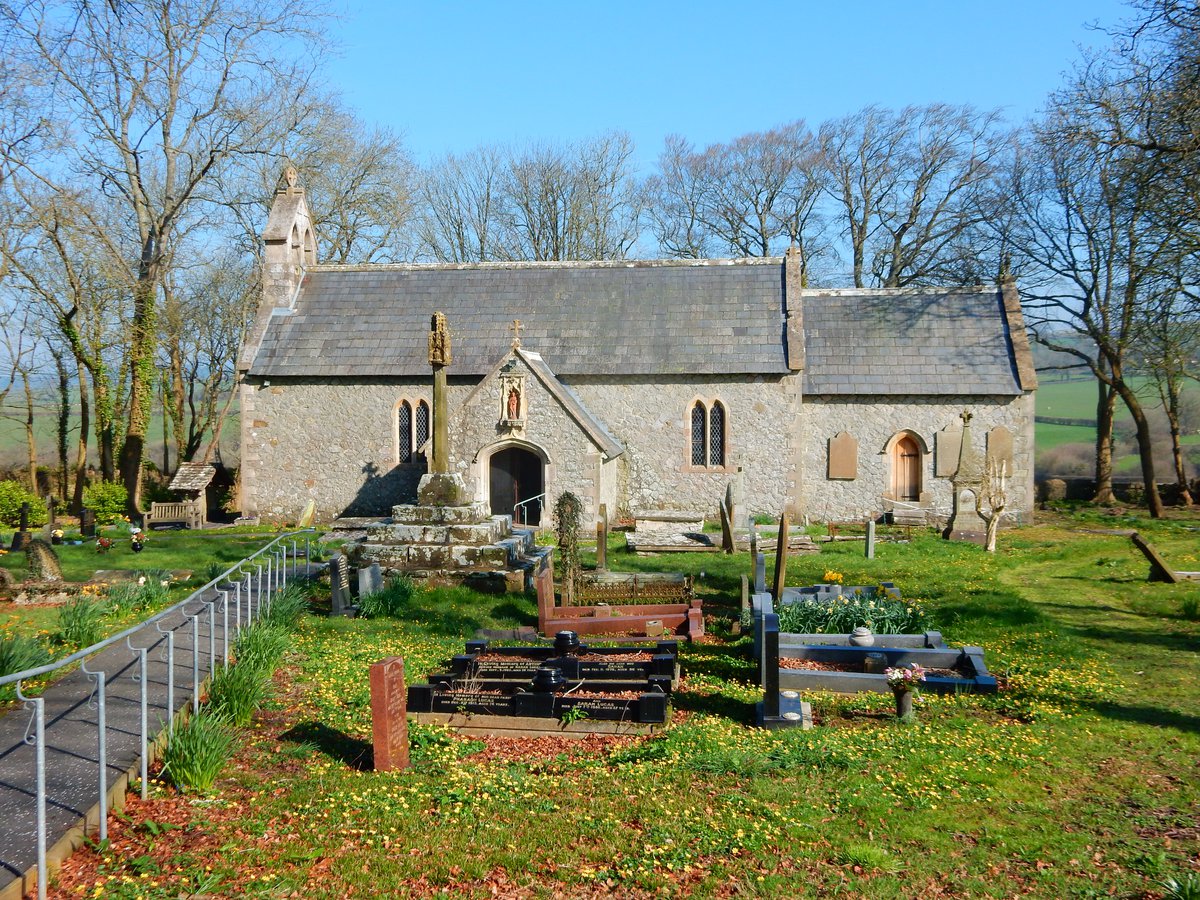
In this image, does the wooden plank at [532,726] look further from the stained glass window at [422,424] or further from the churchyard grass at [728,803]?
the stained glass window at [422,424]

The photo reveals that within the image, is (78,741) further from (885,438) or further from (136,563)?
(885,438)

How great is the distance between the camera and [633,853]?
6.08m

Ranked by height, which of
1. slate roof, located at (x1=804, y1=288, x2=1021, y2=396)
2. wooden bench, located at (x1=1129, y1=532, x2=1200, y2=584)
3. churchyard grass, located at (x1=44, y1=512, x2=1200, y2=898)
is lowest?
churchyard grass, located at (x1=44, y1=512, x2=1200, y2=898)

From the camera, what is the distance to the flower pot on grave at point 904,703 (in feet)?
28.7

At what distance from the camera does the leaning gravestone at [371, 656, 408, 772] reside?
23.9 feet

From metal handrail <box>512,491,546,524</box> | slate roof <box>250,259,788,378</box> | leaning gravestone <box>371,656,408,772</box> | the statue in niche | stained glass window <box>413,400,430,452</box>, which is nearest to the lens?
leaning gravestone <box>371,656,408,772</box>

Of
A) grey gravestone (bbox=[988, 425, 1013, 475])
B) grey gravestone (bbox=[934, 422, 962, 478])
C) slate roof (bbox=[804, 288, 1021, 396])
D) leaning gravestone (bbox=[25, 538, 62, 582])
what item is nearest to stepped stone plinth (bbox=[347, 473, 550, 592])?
leaning gravestone (bbox=[25, 538, 62, 582])

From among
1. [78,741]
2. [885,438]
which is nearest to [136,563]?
[78,741]

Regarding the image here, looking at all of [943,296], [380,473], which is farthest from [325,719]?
[943,296]

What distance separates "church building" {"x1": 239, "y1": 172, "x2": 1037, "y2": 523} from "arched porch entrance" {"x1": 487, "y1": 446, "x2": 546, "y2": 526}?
5 cm

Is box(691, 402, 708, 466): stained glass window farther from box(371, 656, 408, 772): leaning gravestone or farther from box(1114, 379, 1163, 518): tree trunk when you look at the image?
box(371, 656, 408, 772): leaning gravestone

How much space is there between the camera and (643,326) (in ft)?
83.8

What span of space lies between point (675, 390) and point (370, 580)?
41.4ft

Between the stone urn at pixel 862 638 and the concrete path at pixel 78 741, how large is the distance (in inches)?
279
